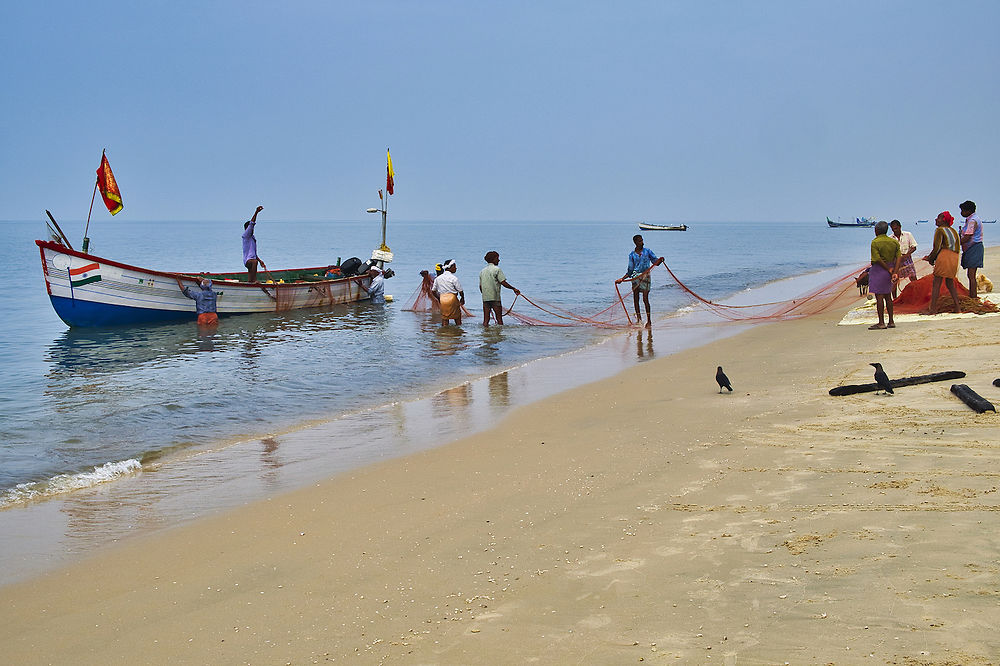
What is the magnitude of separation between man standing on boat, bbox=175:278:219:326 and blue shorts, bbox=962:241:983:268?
16.0 meters

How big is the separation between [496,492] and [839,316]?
11.5m

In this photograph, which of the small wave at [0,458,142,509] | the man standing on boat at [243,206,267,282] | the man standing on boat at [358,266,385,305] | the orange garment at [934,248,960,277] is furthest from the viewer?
the man standing on boat at [358,266,385,305]

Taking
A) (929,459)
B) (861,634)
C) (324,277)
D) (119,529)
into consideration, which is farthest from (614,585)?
(324,277)

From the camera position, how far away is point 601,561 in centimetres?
385

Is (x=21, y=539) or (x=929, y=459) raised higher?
(x=929, y=459)

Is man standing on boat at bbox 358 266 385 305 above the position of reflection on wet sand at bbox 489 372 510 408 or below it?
above

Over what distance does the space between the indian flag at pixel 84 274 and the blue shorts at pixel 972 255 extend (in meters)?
17.6

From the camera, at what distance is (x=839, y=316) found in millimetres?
14672

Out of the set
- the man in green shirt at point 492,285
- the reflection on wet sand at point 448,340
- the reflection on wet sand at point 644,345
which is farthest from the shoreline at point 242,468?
the man in green shirt at point 492,285

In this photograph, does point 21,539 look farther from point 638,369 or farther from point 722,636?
point 638,369

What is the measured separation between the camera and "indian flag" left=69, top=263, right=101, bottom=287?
17906mm

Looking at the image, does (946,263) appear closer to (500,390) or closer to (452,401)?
(500,390)

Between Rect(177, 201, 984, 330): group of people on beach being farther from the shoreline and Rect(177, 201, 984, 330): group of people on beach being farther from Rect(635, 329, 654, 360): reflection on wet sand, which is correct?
the shoreline

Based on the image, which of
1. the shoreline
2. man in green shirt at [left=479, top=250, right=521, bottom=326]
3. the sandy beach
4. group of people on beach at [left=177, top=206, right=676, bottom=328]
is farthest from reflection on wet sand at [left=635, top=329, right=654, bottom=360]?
the sandy beach
